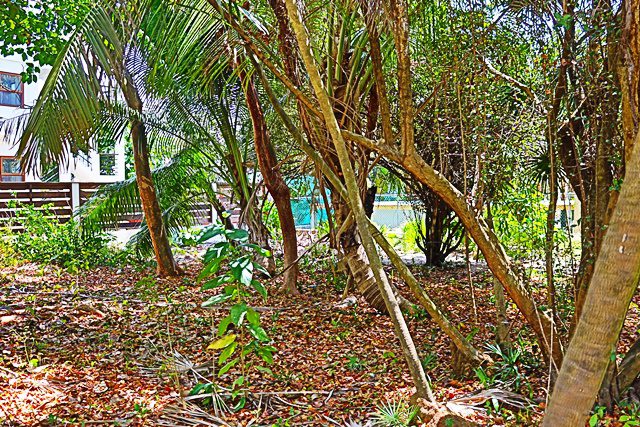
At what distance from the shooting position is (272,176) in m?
6.33

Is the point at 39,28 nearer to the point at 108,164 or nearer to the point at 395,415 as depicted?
the point at 395,415

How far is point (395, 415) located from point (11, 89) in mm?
18701

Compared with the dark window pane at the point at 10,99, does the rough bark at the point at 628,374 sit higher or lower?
lower

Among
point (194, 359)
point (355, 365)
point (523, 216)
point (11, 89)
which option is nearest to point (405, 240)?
point (523, 216)

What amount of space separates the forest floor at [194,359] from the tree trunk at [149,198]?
1174mm

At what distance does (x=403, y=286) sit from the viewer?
702 cm

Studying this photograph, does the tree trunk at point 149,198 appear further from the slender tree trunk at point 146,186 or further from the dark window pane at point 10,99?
the dark window pane at point 10,99

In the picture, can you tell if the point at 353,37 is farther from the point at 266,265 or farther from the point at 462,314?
the point at 266,265

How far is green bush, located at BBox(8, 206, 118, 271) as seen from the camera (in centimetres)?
938

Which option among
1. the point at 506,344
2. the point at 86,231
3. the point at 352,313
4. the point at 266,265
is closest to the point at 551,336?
the point at 506,344

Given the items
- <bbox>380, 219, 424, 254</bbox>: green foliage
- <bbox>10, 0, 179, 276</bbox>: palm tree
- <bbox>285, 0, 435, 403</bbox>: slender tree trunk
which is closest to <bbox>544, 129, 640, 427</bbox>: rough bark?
<bbox>285, 0, 435, 403</bbox>: slender tree trunk

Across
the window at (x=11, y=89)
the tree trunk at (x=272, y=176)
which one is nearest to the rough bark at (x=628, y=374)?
the tree trunk at (x=272, y=176)

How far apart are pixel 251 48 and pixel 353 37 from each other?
149 centimetres

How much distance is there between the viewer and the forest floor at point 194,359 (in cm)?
350
